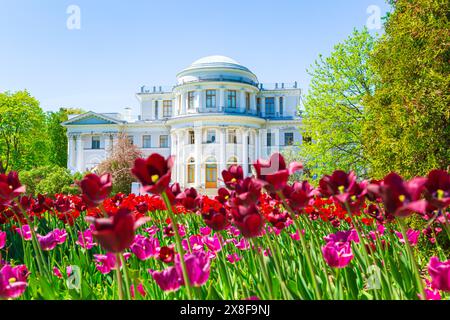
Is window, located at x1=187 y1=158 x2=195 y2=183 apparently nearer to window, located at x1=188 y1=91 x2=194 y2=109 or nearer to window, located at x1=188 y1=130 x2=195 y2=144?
window, located at x1=188 y1=130 x2=195 y2=144

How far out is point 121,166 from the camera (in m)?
29.8

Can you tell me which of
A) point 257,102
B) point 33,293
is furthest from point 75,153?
point 33,293

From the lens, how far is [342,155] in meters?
14.3

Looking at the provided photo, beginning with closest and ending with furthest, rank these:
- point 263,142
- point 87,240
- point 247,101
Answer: point 87,240 → point 263,142 → point 247,101

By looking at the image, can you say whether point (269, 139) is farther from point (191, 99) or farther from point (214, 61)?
point (214, 61)

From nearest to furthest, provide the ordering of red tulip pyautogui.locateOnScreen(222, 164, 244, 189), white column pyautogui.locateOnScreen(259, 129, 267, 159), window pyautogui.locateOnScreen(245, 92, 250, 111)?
red tulip pyautogui.locateOnScreen(222, 164, 244, 189) → white column pyautogui.locateOnScreen(259, 129, 267, 159) → window pyautogui.locateOnScreen(245, 92, 250, 111)

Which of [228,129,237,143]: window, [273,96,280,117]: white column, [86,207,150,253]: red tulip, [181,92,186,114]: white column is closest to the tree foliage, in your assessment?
[181,92,186,114]: white column

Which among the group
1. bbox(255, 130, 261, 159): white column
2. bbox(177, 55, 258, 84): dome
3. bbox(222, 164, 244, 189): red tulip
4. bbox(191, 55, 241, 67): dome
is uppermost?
bbox(191, 55, 241, 67): dome

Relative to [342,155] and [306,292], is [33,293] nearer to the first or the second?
[306,292]

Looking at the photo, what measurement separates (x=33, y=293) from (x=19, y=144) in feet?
117

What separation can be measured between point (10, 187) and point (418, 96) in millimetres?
4877

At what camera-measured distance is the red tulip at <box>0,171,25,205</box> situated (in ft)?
6.51

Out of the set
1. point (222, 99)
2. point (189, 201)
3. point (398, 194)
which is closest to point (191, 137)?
point (222, 99)

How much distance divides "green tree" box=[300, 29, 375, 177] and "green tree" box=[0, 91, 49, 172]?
26527mm
